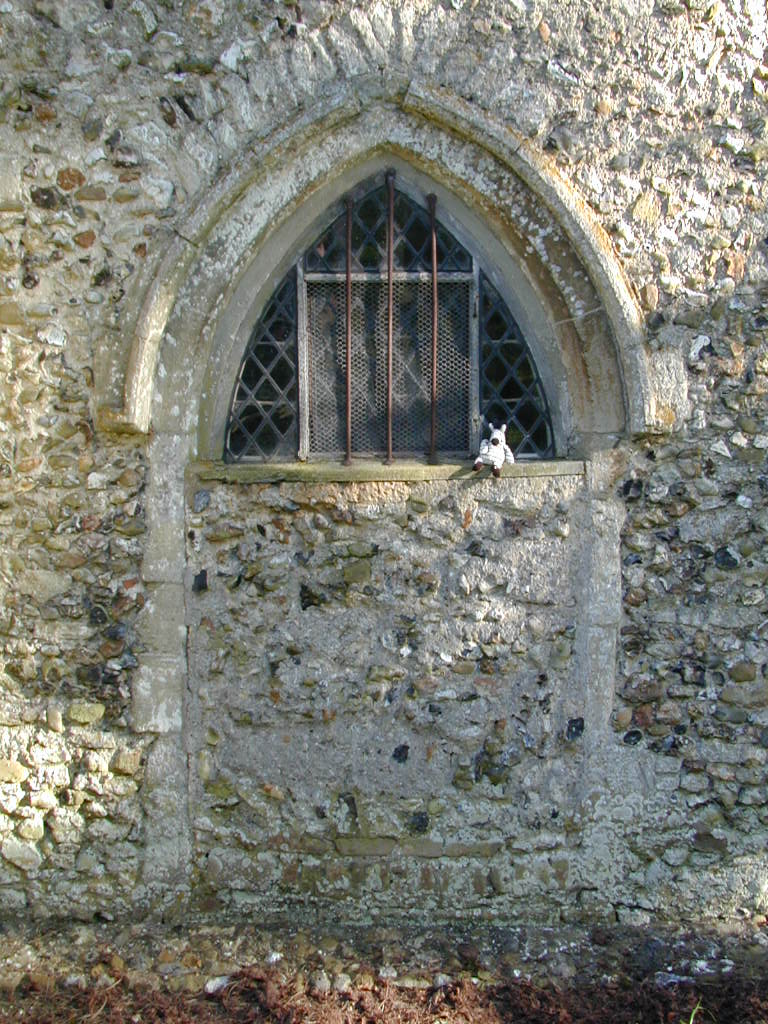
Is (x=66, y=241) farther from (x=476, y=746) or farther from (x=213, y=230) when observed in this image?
(x=476, y=746)

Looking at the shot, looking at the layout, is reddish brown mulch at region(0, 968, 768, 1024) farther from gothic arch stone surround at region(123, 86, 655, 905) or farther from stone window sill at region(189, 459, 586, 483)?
stone window sill at region(189, 459, 586, 483)

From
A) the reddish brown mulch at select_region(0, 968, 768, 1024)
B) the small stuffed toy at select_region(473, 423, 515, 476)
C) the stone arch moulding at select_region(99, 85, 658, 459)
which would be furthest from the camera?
the small stuffed toy at select_region(473, 423, 515, 476)

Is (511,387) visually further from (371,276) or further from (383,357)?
(371,276)

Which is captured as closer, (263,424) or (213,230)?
(213,230)

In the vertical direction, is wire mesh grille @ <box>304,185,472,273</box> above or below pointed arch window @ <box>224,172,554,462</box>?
above

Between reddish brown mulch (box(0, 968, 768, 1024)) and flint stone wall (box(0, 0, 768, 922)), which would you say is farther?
flint stone wall (box(0, 0, 768, 922))

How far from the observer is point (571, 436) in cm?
393

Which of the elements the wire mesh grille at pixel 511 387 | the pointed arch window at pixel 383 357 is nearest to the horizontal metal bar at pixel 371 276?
the pointed arch window at pixel 383 357

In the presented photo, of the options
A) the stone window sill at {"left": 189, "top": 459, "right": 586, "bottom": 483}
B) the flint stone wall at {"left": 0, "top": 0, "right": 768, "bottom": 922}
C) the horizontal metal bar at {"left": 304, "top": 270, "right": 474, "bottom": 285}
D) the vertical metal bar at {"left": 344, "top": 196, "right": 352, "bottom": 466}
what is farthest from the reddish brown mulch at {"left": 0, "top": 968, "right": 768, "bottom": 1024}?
the horizontal metal bar at {"left": 304, "top": 270, "right": 474, "bottom": 285}

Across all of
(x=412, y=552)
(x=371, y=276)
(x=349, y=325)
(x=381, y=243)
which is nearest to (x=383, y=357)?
(x=349, y=325)

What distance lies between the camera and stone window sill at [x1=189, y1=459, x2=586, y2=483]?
3777 millimetres

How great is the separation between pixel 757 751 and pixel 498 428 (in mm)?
1863

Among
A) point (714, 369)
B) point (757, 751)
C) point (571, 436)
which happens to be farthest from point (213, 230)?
point (757, 751)

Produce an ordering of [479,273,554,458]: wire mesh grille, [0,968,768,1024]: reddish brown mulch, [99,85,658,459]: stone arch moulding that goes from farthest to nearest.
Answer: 1. [479,273,554,458]: wire mesh grille
2. [99,85,658,459]: stone arch moulding
3. [0,968,768,1024]: reddish brown mulch
